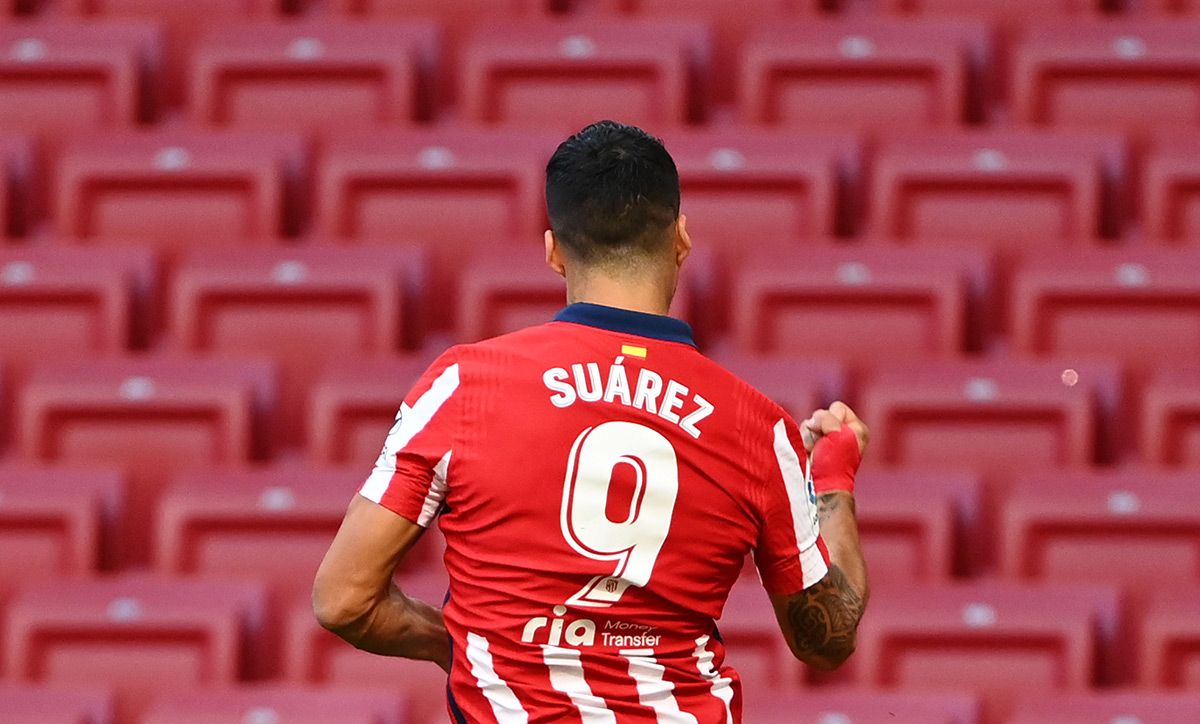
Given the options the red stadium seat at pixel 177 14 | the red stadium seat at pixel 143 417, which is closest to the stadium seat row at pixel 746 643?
the red stadium seat at pixel 143 417

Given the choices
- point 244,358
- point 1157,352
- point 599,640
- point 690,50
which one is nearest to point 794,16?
point 690,50

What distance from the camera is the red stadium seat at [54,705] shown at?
9.32 feet

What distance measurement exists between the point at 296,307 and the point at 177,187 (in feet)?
1.52

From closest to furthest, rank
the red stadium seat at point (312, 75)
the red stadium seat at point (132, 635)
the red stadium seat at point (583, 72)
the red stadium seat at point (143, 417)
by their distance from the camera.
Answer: the red stadium seat at point (132, 635)
the red stadium seat at point (143, 417)
the red stadium seat at point (583, 72)
the red stadium seat at point (312, 75)

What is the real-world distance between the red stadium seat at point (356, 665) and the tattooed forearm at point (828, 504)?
1.29m

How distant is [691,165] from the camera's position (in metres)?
3.74

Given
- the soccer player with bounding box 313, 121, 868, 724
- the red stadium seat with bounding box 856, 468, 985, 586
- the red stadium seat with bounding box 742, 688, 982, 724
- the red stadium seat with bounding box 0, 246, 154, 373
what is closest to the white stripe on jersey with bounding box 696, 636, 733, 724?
the soccer player with bounding box 313, 121, 868, 724

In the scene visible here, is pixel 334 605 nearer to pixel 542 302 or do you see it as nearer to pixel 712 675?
pixel 712 675

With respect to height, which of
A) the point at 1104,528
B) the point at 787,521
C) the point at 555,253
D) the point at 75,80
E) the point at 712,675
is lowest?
the point at 1104,528

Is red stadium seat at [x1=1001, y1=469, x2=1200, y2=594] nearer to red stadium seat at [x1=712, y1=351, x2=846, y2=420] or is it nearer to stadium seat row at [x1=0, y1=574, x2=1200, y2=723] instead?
stadium seat row at [x1=0, y1=574, x2=1200, y2=723]

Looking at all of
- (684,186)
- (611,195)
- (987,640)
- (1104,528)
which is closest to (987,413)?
(1104,528)

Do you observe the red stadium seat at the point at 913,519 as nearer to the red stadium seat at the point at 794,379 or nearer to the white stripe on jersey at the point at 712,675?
the red stadium seat at the point at 794,379

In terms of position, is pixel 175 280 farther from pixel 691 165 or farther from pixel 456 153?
pixel 691 165

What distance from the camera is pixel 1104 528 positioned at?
10.4 feet
